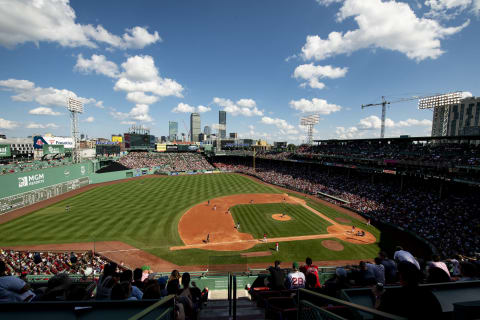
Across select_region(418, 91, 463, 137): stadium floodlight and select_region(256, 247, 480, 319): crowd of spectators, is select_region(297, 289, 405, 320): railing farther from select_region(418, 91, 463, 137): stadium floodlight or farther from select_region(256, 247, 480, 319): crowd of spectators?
select_region(418, 91, 463, 137): stadium floodlight

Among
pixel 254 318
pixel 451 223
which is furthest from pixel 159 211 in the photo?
pixel 451 223

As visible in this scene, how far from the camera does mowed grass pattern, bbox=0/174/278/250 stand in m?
24.6

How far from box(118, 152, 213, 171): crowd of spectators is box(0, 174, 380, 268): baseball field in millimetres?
29435

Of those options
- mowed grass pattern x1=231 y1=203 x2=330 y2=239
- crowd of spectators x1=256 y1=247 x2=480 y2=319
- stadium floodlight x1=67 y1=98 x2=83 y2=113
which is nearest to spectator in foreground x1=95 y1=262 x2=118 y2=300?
crowd of spectators x1=256 y1=247 x2=480 y2=319

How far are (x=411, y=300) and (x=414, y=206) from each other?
3651 cm

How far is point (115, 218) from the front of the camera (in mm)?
30297

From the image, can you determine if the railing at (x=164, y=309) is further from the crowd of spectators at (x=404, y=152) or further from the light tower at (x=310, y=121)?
the light tower at (x=310, y=121)

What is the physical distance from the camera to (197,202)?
39.6m

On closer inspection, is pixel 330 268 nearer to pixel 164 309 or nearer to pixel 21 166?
pixel 164 309

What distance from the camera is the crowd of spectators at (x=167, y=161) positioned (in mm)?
71562

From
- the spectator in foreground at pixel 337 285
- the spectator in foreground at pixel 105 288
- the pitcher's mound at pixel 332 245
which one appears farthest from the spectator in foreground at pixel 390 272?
the pitcher's mound at pixel 332 245

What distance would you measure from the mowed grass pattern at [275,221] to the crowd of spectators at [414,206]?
8861 mm

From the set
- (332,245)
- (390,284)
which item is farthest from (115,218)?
(390,284)

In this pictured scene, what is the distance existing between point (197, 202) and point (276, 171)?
109 feet
